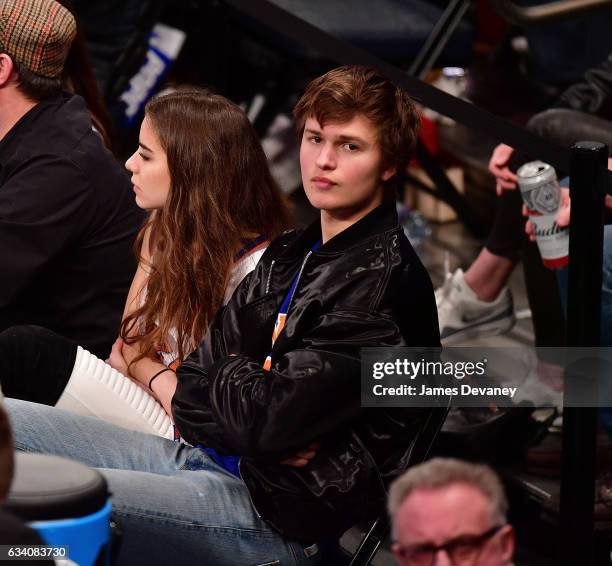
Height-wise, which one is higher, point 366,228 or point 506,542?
point 366,228

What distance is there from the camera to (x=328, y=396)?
1.73 metres

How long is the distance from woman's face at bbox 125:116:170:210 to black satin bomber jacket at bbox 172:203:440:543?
1.53 feet

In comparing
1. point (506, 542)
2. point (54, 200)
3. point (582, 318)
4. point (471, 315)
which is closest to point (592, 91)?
point (471, 315)

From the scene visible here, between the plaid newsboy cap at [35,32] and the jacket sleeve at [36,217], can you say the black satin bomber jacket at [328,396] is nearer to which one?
Result: the jacket sleeve at [36,217]

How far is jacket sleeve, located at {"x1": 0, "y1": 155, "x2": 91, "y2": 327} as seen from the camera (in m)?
2.43

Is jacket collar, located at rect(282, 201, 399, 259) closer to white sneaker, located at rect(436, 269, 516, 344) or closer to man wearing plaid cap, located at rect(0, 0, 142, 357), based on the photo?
man wearing plaid cap, located at rect(0, 0, 142, 357)

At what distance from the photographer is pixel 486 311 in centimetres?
316

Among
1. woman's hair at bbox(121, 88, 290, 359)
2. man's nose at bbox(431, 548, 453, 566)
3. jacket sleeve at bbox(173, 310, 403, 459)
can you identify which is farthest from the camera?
woman's hair at bbox(121, 88, 290, 359)

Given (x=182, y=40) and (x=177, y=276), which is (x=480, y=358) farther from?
(x=182, y=40)

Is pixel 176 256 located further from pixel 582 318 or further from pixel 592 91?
pixel 592 91

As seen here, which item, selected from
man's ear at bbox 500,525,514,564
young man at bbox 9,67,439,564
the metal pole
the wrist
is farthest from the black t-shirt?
man's ear at bbox 500,525,514,564

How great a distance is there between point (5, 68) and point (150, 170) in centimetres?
55

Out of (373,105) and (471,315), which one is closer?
(373,105)

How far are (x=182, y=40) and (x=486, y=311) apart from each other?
1717 millimetres
